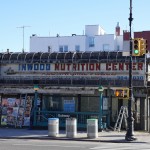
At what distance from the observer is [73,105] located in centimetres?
2761

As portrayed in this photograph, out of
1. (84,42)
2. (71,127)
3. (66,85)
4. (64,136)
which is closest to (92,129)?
(71,127)

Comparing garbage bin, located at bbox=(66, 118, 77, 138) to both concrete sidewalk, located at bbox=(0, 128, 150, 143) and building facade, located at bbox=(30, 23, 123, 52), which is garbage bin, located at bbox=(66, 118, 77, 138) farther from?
building facade, located at bbox=(30, 23, 123, 52)

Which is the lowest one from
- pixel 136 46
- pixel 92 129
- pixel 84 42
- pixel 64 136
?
pixel 64 136

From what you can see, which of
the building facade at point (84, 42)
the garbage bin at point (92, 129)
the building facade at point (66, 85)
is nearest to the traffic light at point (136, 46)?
the garbage bin at point (92, 129)

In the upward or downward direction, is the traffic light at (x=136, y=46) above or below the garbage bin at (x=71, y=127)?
above

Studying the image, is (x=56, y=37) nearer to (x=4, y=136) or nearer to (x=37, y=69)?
(x=37, y=69)

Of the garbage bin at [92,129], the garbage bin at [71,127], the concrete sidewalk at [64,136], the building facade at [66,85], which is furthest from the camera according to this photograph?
the building facade at [66,85]

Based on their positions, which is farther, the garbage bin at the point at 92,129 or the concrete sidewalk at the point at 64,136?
the garbage bin at the point at 92,129

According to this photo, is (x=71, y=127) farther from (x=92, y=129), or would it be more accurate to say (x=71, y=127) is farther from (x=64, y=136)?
(x=92, y=129)

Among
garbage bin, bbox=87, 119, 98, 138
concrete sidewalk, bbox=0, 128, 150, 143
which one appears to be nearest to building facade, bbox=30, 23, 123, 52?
concrete sidewalk, bbox=0, 128, 150, 143

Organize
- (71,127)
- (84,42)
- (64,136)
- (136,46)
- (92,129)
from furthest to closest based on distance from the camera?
(84,42) → (64,136) → (71,127) → (92,129) → (136,46)

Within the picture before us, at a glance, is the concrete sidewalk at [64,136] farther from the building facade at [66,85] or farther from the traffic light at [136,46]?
the traffic light at [136,46]

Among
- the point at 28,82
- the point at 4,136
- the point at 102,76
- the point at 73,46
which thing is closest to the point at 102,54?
the point at 102,76

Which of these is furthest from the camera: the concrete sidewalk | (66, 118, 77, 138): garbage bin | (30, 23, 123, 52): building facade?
(30, 23, 123, 52): building facade
